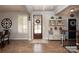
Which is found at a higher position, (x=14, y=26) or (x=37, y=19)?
(x=37, y=19)

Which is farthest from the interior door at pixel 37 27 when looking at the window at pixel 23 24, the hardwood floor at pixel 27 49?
the hardwood floor at pixel 27 49

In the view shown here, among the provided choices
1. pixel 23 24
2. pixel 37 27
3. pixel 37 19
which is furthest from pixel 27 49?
pixel 37 19

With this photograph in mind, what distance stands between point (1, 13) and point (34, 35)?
3298mm

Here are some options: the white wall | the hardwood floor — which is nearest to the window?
the white wall

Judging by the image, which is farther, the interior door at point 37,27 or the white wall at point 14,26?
the interior door at point 37,27

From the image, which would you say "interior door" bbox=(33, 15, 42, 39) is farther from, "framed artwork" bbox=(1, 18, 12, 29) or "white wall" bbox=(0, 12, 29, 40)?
"framed artwork" bbox=(1, 18, 12, 29)

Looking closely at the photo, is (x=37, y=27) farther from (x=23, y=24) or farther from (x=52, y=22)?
(x=52, y=22)

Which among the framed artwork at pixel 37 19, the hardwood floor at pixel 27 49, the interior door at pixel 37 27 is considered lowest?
the hardwood floor at pixel 27 49

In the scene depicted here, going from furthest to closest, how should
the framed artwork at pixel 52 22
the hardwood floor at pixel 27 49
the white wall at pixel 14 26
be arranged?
the white wall at pixel 14 26
the framed artwork at pixel 52 22
the hardwood floor at pixel 27 49

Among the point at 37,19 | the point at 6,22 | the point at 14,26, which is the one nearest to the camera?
the point at 6,22

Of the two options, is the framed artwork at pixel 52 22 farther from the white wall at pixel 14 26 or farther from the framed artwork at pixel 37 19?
the white wall at pixel 14 26
